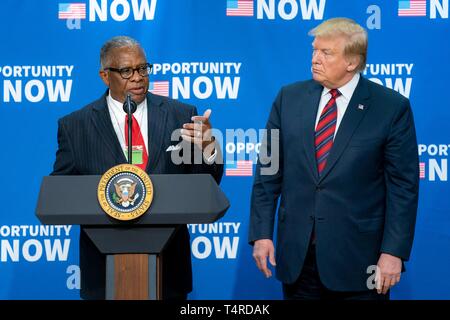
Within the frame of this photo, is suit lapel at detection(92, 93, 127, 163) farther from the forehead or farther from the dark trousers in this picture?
the dark trousers

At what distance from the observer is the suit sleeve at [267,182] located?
2.96 m

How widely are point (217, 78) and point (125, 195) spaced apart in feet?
5.91

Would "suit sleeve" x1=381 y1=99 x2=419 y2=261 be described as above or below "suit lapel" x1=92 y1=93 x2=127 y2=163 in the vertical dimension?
below

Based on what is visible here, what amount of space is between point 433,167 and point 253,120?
3.16ft

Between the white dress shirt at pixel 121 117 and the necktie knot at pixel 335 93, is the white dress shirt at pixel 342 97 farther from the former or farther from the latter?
the white dress shirt at pixel 121 117

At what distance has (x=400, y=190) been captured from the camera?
2.83 meters

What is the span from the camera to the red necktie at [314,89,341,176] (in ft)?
9.46

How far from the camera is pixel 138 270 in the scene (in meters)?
2.35

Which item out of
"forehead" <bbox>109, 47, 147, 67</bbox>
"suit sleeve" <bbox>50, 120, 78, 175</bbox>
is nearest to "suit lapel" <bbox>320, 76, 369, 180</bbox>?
"forehead" <bbox>109, 47, 147, 67</bbox>

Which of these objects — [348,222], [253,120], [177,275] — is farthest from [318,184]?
[253,120]
